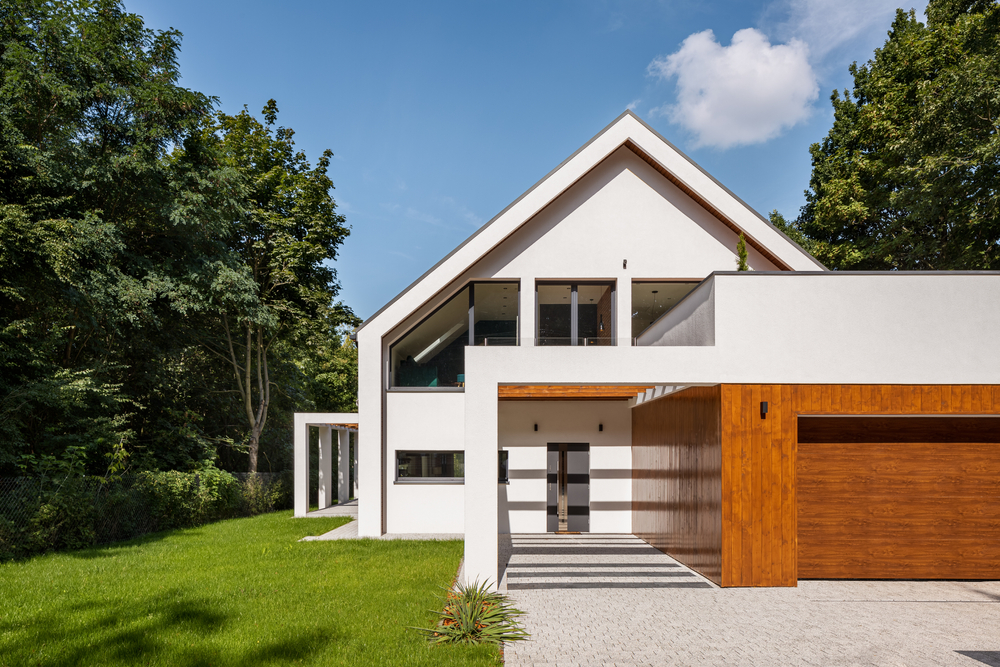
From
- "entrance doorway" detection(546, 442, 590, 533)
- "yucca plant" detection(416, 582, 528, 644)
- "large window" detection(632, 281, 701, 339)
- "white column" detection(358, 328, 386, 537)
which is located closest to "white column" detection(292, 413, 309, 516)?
"white column" detection(358, 328, 386, 537)

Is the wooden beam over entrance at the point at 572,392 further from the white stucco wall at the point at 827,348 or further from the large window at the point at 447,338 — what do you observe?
the white stucco wall at the point at 827,348

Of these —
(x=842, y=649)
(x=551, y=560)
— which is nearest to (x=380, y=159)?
(x=551, y=560)

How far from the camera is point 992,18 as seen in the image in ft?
51.6

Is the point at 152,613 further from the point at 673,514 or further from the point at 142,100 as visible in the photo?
the point at 142,100

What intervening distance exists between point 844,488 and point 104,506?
1494 centimetres

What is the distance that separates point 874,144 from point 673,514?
18447 mm

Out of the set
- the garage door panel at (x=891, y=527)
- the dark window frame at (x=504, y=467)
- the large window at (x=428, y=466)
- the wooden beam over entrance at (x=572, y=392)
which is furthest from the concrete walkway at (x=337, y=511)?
the garage door panel at (x=891, y=527)

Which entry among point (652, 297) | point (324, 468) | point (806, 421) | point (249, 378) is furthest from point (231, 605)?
point (249, 378)

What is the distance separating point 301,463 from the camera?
732 inches

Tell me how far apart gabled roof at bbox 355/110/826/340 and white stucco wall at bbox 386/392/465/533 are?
7.05ft

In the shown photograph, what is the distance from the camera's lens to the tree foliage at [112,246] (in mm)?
13047

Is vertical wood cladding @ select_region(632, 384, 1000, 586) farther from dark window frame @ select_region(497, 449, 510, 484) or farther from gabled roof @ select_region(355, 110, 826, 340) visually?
dark window frame @ select_region(497, 449, 510, 484)

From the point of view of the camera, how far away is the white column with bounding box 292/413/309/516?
18438 millimetres

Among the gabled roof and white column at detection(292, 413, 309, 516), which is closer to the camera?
the gabled roof
